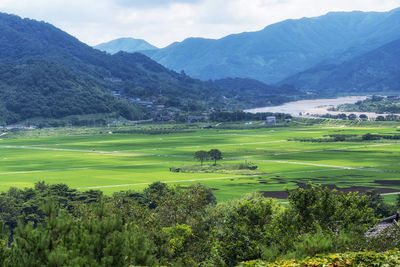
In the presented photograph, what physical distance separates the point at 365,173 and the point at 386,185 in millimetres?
12166

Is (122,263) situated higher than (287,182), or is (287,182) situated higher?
(122,263)

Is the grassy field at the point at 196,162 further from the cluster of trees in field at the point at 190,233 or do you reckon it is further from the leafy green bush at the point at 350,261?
the leafy green bush at the point at 350,261

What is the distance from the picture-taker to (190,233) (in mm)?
36188

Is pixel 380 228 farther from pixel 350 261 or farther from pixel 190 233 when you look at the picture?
pixel 350 261

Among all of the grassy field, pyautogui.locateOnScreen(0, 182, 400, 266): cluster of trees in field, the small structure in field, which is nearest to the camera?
pyautogui.locateOnScreen(0, 182, 400, 266): cluster of trees in field

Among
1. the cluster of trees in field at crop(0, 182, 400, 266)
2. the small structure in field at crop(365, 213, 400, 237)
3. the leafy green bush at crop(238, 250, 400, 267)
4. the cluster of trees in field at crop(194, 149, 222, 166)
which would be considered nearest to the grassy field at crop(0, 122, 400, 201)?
the cluster of trees in field at crop(194, 149, 222, 166)

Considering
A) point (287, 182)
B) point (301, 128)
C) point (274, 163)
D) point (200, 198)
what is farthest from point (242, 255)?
point (301, 128)

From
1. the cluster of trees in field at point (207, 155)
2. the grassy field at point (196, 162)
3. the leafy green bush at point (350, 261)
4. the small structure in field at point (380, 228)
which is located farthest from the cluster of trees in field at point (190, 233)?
the cluster of trees in field at point (207, 155)

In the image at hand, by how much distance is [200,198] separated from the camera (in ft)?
142

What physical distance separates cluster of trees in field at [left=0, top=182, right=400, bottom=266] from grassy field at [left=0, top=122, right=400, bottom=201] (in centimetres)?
3475

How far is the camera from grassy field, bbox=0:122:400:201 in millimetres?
85438

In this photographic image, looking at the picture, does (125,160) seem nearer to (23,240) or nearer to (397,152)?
(397,152)

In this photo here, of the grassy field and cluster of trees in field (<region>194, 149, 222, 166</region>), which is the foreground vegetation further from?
cluster of trees in field (<region>194, 149, 222, 166</region>)

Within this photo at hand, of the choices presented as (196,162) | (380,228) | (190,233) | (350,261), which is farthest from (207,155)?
(350,261)
